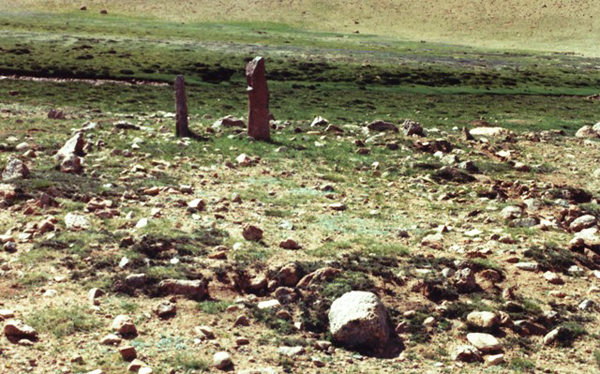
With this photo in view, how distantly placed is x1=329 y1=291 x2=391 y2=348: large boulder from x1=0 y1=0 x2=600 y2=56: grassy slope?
98.1 m

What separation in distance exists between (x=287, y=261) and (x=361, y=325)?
290cm

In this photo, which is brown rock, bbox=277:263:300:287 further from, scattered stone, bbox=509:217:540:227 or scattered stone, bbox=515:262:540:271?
scattered stone, bbox=509:217:540:227

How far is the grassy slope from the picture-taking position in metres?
108

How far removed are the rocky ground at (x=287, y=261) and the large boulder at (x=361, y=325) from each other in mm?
32

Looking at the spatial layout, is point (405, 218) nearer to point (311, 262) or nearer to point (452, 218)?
point (452, 218)

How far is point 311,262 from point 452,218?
5.03 m

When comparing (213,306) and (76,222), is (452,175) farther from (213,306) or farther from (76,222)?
(213,306)

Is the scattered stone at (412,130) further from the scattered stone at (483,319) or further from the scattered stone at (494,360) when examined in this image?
the scattered stone at (494,360)

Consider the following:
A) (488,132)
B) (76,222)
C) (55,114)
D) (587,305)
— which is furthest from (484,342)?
(55,114)

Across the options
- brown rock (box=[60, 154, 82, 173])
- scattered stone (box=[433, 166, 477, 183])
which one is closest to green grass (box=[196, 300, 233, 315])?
brown rock (box=[60, 154, 82, 173])

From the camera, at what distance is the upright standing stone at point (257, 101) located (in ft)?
75.9

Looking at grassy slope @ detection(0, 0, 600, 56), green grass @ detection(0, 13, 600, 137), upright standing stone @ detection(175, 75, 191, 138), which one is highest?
grassy slope @ detection(0, 0, 600, 56)

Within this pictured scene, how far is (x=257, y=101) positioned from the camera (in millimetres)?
23219

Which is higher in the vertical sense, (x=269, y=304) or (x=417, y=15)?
(x=417, y=15)
